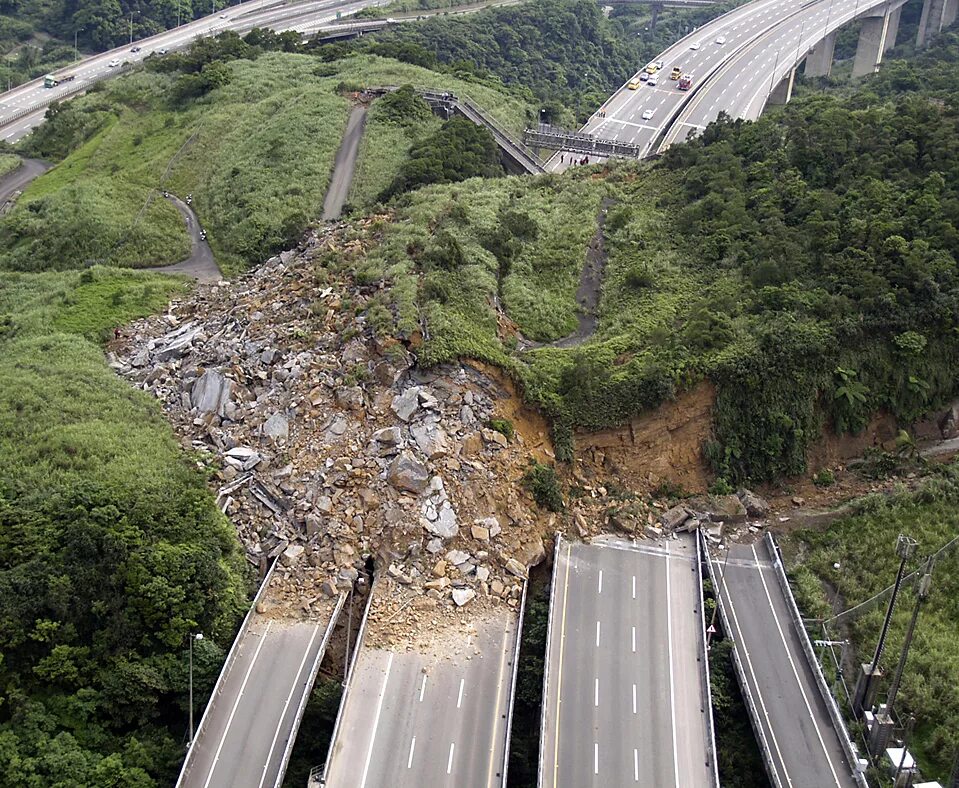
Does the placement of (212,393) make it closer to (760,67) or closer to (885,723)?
(885,723)

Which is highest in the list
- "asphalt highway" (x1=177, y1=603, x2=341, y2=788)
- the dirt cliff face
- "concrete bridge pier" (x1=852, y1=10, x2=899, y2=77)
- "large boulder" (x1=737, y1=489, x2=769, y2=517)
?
"concrete bridge pier" (x1=852, y1=10, x2=899, y2=77)

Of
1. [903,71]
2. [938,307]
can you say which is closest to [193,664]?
[938,307]

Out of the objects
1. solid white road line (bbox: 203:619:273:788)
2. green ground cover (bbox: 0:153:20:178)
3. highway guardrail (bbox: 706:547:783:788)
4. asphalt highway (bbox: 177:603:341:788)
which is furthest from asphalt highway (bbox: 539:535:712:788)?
green ground cover (bbox: 0:153:20:178)

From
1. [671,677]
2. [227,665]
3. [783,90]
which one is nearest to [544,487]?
[671,677]

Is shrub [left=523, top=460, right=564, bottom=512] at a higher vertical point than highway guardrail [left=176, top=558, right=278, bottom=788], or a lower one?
higher

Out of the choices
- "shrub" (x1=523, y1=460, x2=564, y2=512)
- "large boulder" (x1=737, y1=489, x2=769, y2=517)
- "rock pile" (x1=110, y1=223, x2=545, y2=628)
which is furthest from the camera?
"large boulder" (x1=737, y1=489, x2=769, y2=517)

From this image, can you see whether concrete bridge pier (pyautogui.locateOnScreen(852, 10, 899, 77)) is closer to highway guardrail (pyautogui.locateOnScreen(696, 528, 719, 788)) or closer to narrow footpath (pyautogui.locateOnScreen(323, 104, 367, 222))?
narrow footpath (pyautogui.locateOnScreen(323, 104, 367, 222))

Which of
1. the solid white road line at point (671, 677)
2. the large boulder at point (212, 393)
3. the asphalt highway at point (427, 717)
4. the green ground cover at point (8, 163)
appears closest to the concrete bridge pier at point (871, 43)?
the green ground cover at point (8, 163)
